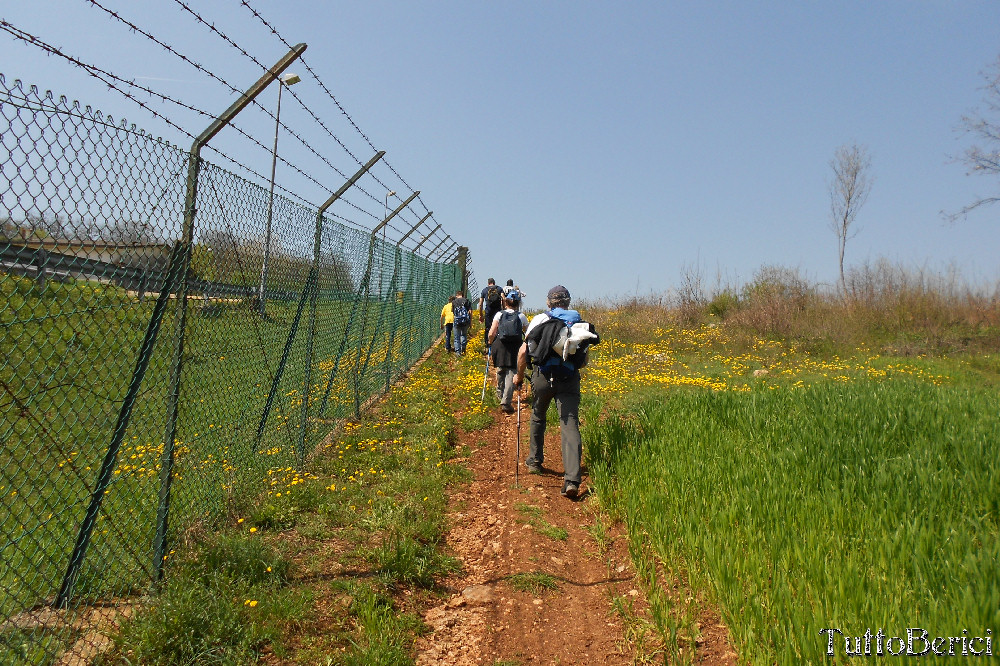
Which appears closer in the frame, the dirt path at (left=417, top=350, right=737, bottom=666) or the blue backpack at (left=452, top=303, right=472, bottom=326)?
the dirt path at (left=417, top=350, right=737, bottom=666)

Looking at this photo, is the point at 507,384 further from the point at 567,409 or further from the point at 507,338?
the point at 567,409

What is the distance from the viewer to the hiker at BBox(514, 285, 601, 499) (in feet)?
17.6

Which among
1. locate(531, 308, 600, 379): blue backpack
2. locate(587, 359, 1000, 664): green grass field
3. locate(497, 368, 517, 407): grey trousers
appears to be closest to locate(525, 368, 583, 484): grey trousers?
locate(531, 308, 600, 379): blue backpack

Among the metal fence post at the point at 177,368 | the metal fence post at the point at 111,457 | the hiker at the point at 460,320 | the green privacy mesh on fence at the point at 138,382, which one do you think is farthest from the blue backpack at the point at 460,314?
the metal fence post at the point at 111,457

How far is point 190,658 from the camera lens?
255 cm

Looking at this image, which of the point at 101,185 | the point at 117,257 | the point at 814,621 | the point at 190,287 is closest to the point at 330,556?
the point at 190,287

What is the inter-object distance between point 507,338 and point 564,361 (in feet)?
9.09

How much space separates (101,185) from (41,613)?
1989mm

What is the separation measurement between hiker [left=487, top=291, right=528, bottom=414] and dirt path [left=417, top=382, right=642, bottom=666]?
2.71m

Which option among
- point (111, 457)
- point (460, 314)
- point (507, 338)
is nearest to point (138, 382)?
point (111, 457)

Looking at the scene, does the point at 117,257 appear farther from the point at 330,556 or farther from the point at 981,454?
the point at 981,454

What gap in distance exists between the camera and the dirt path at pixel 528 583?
3.11m

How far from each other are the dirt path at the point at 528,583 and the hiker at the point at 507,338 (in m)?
2.71

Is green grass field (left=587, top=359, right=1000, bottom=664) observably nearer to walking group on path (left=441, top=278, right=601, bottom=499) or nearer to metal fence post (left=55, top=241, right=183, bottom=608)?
walking group on path (left=441, top=278, right=601, bottom=499)
